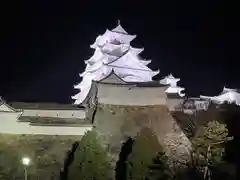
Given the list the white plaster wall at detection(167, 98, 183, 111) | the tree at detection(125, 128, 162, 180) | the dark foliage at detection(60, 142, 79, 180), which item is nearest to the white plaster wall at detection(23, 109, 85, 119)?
the dark foliage at detection(60, 142, 79, 180)

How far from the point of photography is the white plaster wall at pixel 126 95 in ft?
56.9

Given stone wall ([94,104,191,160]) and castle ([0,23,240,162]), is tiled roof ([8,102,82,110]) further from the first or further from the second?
stone wall ([94,104,191,160])

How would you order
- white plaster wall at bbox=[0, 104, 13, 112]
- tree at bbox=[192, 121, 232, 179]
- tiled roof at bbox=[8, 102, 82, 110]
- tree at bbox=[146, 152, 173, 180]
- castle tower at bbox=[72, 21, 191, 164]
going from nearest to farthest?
1. tree at bbox=[146, 152, 173, 180]
2. tree at bbox=[192, 121, 232, 179]
3. white plaster wall at bbox=[0, 104, 13, 112]
4. castle tower at bbox=[72, 21, 191, 164]
5. tiled roof at bbox=[8, 102, 82, 110]

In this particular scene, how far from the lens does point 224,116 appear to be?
18344 millimetres

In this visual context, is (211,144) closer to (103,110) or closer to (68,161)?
(103,110)

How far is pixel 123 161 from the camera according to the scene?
1495 cm

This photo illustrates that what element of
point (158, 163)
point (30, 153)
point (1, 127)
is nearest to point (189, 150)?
point (158, 163)

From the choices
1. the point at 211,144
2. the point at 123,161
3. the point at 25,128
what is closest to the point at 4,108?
the point at 25,128

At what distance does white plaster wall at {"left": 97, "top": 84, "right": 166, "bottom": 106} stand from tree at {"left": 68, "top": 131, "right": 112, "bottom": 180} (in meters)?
3.38

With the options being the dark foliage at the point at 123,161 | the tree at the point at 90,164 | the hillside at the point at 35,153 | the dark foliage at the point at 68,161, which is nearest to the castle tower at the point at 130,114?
the dark foliage at the point at 123,161

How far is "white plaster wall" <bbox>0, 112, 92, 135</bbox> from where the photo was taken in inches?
587

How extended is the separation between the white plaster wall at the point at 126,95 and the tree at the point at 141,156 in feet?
7.25

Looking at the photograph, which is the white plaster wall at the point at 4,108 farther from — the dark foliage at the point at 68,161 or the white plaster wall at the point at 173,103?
the white plaster wall at the point at 173,103

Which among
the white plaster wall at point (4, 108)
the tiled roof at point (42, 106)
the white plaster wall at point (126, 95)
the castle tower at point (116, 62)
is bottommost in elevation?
→ the white plaster wall at point (4, 108)
